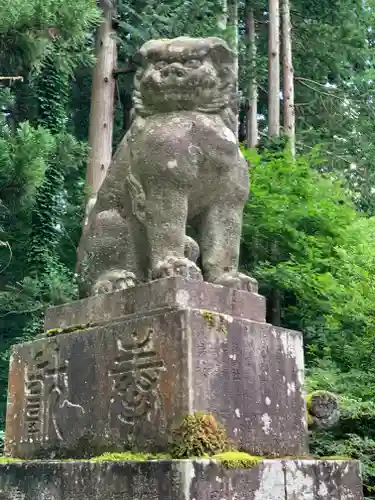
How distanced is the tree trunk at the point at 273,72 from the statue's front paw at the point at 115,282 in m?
11.6

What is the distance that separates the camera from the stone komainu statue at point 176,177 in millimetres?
3453

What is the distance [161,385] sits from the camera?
3.03 meters

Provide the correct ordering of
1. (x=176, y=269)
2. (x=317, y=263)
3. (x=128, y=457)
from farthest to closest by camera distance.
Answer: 1. (x=317, y=263)
2. (x=176, y=269)
3. (x=128, y=457)

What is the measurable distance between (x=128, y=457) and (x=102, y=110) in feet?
30.3

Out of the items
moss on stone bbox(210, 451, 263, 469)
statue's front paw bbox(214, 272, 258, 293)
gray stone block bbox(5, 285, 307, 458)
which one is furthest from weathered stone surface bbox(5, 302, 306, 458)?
statue's front paw bbox(214, 272, 258, 293)

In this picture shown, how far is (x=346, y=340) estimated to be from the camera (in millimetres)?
9188

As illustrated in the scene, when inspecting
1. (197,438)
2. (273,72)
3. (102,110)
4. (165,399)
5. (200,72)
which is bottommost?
(197,438)

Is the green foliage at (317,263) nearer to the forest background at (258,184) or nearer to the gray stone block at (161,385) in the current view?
the forest background at (258,184)

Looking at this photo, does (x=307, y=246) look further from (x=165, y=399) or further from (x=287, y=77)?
(x=165, y=399)

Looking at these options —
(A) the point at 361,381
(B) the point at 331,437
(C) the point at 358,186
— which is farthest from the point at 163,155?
(C) the point at 358,186

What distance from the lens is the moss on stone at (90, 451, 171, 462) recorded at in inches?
113

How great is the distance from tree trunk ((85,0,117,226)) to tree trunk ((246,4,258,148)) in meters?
3.46

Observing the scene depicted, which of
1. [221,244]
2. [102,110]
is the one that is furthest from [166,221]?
[102,110]

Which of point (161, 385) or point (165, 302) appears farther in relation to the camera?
point (165, 302)
